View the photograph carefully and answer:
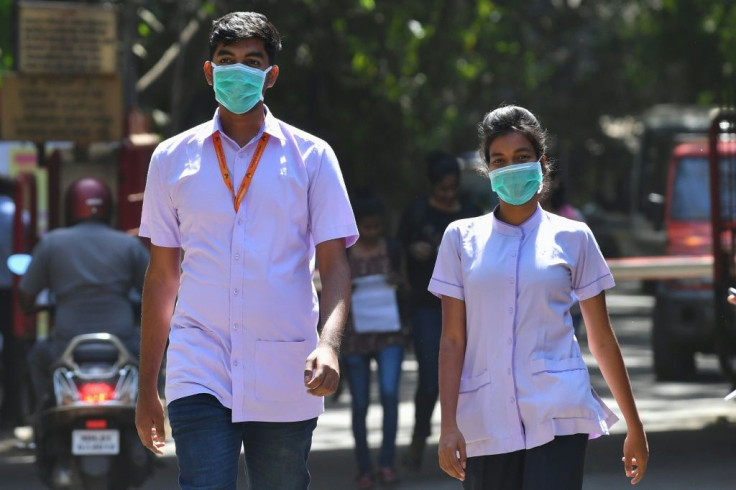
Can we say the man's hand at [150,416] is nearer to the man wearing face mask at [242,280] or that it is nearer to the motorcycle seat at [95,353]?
the man wearing face mask at [242,280]

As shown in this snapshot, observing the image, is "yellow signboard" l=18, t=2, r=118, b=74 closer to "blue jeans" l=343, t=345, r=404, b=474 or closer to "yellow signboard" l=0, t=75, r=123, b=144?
"yellow signboard" l=0, t=75, r=123, b=144

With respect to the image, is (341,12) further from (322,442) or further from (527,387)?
(527,387)

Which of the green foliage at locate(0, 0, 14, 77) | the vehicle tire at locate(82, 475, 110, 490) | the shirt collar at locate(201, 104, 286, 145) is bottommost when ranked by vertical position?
the vehicle tire at locate(82, 475, 110, 490)

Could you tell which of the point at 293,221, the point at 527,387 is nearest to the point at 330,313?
the point at 293,221

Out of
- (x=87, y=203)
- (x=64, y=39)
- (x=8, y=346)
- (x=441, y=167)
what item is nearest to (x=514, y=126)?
(x=87, y=203)

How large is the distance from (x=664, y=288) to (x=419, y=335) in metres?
5.37

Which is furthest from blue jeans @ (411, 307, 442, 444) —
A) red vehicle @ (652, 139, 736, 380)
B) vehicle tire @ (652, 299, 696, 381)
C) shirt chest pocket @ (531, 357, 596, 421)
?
vehicle tire @ (652, 299, 696, 381)

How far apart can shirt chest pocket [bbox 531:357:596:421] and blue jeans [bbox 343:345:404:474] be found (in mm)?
4148

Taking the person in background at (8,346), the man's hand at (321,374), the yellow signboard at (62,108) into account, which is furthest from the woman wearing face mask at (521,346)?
the person in background at (8,346)

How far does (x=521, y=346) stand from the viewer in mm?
4461

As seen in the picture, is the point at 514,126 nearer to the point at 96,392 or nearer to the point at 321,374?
the point at 321,374

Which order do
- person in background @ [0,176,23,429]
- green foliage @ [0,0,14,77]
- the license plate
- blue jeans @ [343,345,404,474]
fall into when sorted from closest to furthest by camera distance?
1. the license plate
2. blue jeans @ [343,345,404,474]
3. person in background @ [0,176,23,429]
4. green foliage @ [0,0,14,77]

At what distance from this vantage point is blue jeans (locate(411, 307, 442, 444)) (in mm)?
8805

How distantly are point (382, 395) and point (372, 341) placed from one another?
1.11 feet
